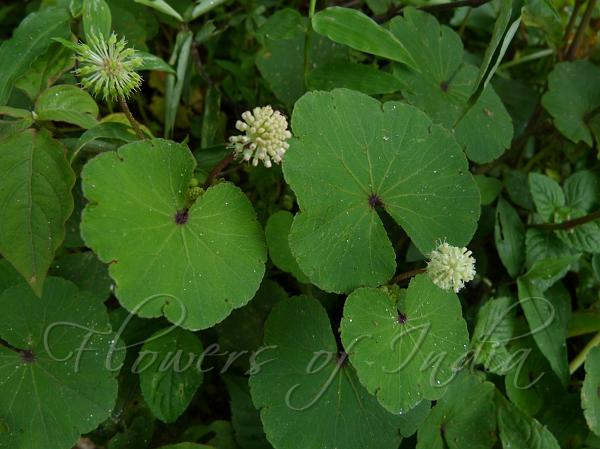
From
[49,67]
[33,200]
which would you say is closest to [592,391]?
[33,200]

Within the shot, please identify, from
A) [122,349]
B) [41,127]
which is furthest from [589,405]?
[41,127]

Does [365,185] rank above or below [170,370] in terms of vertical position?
above

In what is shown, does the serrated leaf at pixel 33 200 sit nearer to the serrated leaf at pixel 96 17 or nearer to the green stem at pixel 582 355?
the serrated leaf at pixel 96 17

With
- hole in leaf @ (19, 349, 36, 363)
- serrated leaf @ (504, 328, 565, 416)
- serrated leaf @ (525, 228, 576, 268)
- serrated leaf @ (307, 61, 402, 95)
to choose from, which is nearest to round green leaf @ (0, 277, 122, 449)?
hole in leaf @ (19, 349, 36, 363)

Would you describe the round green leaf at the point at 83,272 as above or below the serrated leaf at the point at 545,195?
below

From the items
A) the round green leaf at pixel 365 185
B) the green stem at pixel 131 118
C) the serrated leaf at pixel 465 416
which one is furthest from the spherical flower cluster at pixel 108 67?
the serrated leaf at pixel 465 416

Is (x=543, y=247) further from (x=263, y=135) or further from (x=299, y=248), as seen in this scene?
(x=263, y=135)

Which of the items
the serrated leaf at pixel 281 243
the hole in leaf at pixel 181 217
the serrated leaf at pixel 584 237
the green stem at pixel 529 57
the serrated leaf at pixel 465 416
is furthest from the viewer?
the green stem at pixel 529 57
